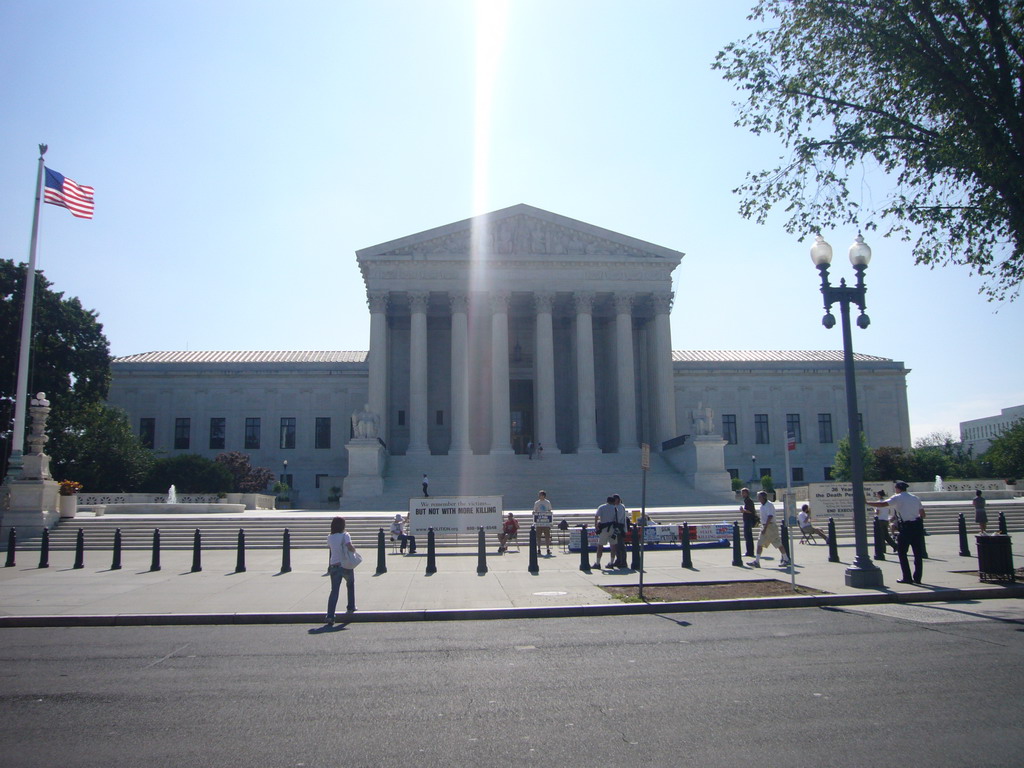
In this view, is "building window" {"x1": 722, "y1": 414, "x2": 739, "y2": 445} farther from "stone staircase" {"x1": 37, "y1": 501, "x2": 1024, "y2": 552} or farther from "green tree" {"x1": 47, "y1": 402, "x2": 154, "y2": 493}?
"green tree" {"x1": 47, "y1": 402, "x2": 154, "y2": 493}

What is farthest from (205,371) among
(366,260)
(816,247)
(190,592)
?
(816,247)

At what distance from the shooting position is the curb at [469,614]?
13258 mm

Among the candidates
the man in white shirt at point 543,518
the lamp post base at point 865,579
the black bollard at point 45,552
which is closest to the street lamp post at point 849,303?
the lamp post base at point 865,579

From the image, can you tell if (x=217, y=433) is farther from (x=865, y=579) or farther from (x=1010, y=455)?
(x=1010, y=455)

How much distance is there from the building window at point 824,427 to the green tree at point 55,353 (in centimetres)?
5752

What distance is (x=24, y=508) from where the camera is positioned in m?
29.7

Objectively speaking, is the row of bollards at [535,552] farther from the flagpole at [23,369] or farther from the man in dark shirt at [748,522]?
the flagpole at [23,369]

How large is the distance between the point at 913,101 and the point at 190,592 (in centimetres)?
2020

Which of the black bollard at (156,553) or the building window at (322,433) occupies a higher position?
the building window at (322,433)

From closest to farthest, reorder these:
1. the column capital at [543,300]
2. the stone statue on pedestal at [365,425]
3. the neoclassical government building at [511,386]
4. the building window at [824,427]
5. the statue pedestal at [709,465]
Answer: the stone statue on pedestal at [365,425], the statue pedestal at [709,465], the neoclassical government building at [511,386], the column capital at [543,300], the building window at [824,427]

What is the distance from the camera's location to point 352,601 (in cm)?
1362

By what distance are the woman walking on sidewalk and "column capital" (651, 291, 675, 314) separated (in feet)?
148

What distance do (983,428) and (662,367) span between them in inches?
4672

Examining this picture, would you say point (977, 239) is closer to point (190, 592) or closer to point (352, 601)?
point (352, 601)
